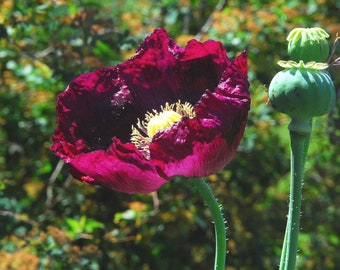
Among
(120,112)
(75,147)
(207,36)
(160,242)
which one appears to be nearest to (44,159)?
(160,242)

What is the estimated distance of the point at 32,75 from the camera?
2.96m

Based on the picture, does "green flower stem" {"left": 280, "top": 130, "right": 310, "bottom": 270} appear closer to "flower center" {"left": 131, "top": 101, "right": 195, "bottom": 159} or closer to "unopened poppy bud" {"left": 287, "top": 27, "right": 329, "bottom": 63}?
"unopened poppy bud" {"left": 287, "top": 27, "right": 329, "bottom": 63}

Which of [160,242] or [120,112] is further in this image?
[160,242]

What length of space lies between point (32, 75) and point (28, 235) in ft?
2.52

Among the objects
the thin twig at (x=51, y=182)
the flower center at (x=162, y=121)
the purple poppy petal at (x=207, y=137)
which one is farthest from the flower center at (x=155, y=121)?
the thin twig at (x=51, y=182)

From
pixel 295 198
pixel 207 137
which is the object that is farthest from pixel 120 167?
pixel 295 198

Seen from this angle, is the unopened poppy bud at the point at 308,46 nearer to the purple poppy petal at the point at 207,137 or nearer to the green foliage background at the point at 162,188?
the purple poppy petal at the point at 207,137

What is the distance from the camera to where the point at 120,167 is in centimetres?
122

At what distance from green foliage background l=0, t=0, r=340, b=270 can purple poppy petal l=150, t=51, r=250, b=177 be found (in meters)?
1.09

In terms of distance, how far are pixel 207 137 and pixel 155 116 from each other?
0.30m

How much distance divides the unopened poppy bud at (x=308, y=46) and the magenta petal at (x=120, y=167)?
0.85ft

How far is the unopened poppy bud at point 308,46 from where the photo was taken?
120 cm

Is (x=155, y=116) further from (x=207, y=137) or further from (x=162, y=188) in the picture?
(x=162, y=188)

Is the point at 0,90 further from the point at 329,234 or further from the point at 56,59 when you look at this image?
the point at 329,234
